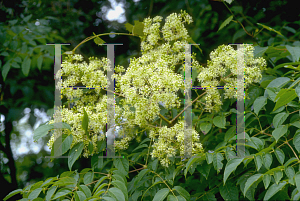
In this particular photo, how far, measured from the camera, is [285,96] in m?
1.26

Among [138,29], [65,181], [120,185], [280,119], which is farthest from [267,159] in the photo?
[138,29]

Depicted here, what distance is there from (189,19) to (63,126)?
1.06 meters

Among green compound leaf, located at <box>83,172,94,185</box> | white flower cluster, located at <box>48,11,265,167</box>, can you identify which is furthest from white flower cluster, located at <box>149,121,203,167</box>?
green compound leaf, located at <box>83,172,94,185</box>

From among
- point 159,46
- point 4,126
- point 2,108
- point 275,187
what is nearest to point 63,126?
point 159,46

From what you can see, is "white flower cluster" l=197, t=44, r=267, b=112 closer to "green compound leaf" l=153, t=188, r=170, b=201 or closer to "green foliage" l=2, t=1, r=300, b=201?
"green foliage" l=2, t=1, r=300, b=201

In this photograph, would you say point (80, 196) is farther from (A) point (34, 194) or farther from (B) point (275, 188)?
(B) point (275, 188)

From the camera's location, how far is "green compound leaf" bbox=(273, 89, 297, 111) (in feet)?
4.11

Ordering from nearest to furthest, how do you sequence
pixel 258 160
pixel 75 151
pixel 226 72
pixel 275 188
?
pixel 275 188
pixel 258 160
pixel 75 151
pixel 226 72

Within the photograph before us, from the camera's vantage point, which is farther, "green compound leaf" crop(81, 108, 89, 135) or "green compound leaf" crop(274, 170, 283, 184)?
"green compound leaf" crop(81, 108, 89, 135)

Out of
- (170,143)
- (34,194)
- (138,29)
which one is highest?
(138,29)

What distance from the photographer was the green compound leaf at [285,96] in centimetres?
125

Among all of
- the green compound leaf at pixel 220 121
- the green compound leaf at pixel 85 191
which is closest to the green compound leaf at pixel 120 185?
the green compound leaf at pixel 85 191

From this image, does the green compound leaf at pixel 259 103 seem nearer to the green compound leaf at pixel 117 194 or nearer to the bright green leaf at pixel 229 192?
the bright green leaf at pixel 229 192

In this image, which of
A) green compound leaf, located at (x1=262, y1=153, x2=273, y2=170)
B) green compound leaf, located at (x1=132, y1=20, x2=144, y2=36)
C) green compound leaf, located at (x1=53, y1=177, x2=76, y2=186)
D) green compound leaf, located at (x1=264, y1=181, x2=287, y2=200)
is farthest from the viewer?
green compound leaf, located at (x1=132, y1=20, x2=144, y2=36)
